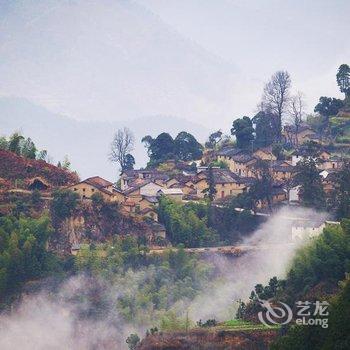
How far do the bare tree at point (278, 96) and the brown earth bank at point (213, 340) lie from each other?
2976 cm

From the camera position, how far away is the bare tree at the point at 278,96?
56.7m

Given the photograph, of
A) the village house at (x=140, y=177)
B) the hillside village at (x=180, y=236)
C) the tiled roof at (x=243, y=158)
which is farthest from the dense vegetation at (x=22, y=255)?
the tiled roof at (x=243, y=158)

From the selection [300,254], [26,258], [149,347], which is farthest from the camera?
[26,258]

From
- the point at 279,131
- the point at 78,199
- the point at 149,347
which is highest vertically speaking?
the point at 279,131

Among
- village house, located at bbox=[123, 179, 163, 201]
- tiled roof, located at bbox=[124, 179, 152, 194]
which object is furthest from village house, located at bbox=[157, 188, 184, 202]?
tiled roof, located at bbox=[124, 179, 152, 194]

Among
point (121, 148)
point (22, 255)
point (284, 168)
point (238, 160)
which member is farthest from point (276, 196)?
point (121, 148)

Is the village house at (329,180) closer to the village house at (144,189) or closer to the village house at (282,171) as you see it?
the village house at (282,171)

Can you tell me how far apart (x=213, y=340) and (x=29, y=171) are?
20038 mm

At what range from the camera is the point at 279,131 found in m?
56.0

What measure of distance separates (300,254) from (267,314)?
13.1ft

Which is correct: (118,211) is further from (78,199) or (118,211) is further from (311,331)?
(311,331)

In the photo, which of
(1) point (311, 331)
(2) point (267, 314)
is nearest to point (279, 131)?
(2) point (267, 314)

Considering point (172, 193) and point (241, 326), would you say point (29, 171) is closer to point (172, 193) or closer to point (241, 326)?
point (172, 193)

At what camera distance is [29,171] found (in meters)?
44.8
